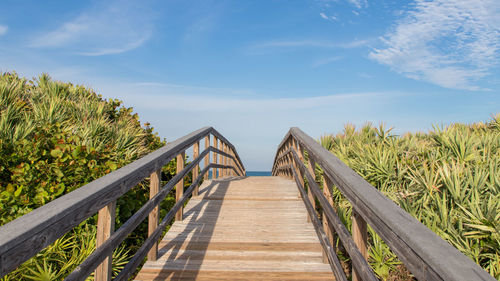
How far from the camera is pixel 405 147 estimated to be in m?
6.33

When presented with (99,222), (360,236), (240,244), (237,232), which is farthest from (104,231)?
(237,232)

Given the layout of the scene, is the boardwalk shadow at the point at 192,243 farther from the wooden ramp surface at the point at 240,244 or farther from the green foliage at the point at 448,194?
the green foliage at the point at 448,194

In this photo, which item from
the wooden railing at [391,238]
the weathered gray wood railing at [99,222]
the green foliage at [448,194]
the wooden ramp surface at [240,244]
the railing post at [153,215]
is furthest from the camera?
the green foliage at [448,194]

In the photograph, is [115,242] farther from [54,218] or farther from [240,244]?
[240,244]

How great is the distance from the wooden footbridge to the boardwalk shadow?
1 cm

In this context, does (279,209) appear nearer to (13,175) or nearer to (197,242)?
(197,242)

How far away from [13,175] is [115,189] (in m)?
2.75

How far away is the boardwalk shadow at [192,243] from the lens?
3.09 meters

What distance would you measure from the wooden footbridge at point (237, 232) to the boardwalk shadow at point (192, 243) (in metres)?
0.01

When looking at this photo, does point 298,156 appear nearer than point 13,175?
No

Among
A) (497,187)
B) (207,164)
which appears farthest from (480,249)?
(207,164)

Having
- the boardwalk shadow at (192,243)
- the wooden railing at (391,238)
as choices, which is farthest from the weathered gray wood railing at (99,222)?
the wooden railing at (391,238)

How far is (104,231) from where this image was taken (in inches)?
84.5

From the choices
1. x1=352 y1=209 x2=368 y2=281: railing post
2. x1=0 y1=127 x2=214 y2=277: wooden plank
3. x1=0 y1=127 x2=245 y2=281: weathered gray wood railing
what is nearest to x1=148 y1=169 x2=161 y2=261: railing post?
x1=0 y1=127 x2=245 y2=281: weathered gray wood railing
